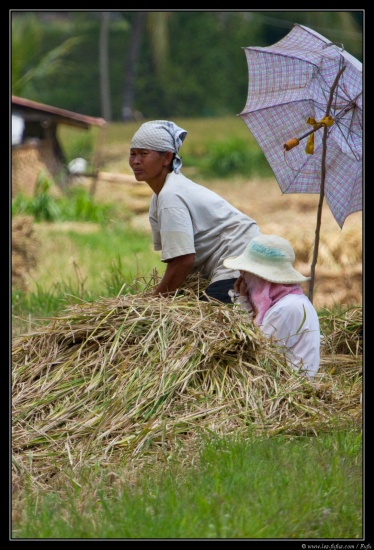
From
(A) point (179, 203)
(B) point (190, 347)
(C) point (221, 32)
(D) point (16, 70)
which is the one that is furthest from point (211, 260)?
(C) point (221, 32)

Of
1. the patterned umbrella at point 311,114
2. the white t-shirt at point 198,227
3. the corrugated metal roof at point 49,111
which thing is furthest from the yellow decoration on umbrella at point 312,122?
the corrugated metal roof at point 49,111

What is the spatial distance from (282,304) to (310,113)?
4.80 feet

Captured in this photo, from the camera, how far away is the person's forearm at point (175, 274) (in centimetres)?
493

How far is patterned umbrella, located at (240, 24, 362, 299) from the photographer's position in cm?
542

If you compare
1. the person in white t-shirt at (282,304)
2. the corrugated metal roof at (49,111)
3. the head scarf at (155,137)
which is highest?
the corrugated metal roof at (49,111)

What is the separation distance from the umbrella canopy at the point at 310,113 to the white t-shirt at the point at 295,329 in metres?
0.97

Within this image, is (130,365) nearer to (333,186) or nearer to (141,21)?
(333,186)

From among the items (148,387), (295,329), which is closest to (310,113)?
(295,329)

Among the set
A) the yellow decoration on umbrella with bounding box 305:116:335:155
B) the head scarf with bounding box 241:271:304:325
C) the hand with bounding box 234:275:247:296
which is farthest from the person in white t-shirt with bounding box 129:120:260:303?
the yellow decoration on umbrella with bounding box 305:116:335:155

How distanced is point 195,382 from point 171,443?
17.1 inches

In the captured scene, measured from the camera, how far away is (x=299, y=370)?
4.62 m

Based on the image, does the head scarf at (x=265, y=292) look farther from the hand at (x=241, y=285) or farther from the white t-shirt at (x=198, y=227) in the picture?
the white t-shirt at (x=198, y=227)

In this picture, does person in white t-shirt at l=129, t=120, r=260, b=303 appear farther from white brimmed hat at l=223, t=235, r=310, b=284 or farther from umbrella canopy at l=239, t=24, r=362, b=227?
umbrella canopy at l=239, t=24, r=362, b=227

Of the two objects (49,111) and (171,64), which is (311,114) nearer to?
(49,111)
